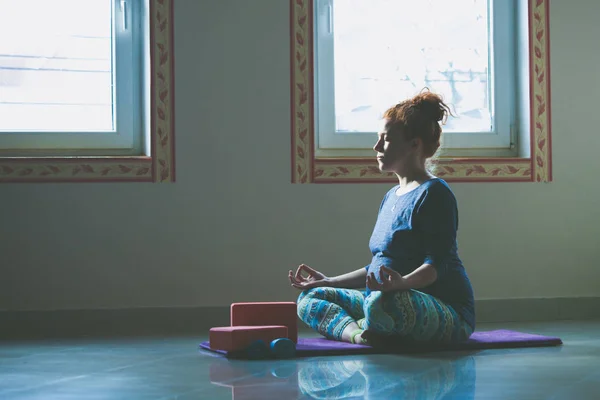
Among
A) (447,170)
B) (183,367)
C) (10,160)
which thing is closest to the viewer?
(183,367)

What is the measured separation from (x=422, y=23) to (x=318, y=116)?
2.24 feet

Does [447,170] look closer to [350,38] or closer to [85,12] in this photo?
[350,38]

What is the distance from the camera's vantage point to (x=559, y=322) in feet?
12.4

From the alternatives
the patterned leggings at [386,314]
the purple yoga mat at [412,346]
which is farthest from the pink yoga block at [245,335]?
the patterned leggings at [386,314]

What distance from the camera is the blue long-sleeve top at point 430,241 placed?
8.77 ft

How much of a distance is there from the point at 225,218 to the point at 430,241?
4.33ft

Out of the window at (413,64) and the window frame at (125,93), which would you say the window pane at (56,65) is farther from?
the window at (413,64)

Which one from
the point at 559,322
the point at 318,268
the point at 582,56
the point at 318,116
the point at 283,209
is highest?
the point at 582,56

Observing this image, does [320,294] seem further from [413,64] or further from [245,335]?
[413,64]

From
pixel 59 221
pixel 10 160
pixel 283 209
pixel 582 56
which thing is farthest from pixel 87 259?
pixel 582 56

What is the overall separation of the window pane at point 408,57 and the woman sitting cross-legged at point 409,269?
1.18 meters

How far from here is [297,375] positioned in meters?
2.18

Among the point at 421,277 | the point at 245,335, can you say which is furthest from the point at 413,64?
the point at 245,335

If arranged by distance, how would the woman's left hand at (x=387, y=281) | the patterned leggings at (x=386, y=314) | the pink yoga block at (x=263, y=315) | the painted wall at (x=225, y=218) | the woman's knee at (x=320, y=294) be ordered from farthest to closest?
1. the painted wall at (x=225, y=218)
2. the woman's knee at (x=320, y=294)
3. the pink yoga block at (x=263, y=315)
4. the patterned leggings at (x=386, y=314)
5. the woman's left hand at (x=387, y=281)
